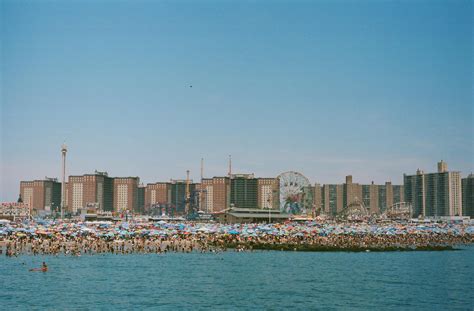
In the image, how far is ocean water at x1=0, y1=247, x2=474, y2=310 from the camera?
42.9m

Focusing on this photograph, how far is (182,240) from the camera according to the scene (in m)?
97.1

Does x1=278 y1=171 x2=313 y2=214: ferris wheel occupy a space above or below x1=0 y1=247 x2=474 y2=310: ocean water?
above

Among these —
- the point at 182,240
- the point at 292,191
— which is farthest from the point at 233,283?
the point at 292,191

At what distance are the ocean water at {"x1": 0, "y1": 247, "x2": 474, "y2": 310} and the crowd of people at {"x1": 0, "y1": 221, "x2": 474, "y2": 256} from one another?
26.5ft

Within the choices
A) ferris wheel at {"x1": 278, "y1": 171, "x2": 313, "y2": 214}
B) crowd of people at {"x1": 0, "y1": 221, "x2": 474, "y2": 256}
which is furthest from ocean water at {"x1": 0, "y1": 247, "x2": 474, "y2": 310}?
ferris wheel at {"x1": 278, "y1": 171, "x2": 313, "y2": 214}

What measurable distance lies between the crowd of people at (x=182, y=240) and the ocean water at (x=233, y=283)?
26.5 ft

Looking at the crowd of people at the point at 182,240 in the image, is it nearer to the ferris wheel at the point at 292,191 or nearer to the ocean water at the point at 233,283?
the ocean water at the point at 233,283

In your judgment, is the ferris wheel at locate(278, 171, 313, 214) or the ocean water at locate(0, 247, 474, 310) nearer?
the ocean water at locate(0, 247, 474, 310)

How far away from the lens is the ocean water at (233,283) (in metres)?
42.9

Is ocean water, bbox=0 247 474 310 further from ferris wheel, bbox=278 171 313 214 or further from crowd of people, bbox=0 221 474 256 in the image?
ferris wheel, bbox=278 171 313 214

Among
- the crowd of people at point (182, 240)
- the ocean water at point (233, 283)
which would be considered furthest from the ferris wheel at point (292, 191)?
the ocean water at point (233, 283)

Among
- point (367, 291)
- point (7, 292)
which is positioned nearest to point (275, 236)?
point (367, 291)

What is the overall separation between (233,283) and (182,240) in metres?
44.9

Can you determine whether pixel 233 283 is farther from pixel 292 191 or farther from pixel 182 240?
pixel 292 191
